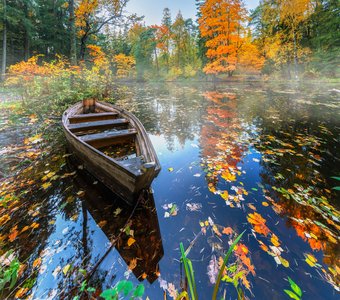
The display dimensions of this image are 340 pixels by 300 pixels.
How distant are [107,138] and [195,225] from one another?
2349 millimetres

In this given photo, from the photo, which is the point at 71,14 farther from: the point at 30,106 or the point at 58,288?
the point at 58,288

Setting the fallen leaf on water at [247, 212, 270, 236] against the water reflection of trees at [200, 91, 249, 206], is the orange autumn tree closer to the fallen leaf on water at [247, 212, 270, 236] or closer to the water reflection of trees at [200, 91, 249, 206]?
the water reflection of trees at [200, 91, 249, 206]

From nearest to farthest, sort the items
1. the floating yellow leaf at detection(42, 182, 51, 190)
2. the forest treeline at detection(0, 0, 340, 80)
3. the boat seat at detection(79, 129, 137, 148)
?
A: the floating yellow leaf at detection(42, 182, 51, 190) → the boat seat at detection(79, 129, 137, 148) → the forest treeline at detection(0, 0, 340, 80)

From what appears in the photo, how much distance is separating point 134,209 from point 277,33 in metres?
25.0

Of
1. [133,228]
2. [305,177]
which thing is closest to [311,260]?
[305,177]

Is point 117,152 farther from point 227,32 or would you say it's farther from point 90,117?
point 227,32

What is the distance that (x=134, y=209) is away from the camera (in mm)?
2170

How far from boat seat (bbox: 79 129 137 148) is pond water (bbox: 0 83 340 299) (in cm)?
55

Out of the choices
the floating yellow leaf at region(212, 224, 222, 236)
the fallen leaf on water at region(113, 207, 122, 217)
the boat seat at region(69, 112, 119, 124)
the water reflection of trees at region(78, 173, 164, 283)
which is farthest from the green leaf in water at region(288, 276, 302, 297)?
the boat seat at region(69, 112, 119, 124)

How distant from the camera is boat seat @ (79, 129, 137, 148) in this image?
3147 mm

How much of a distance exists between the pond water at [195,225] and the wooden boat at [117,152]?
34cm

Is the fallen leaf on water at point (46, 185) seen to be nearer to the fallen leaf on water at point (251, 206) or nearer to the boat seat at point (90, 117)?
the boat seat at point (90, 117)

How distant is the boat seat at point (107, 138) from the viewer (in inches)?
124

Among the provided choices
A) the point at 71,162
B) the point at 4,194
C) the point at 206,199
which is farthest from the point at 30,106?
the point at 206,199
